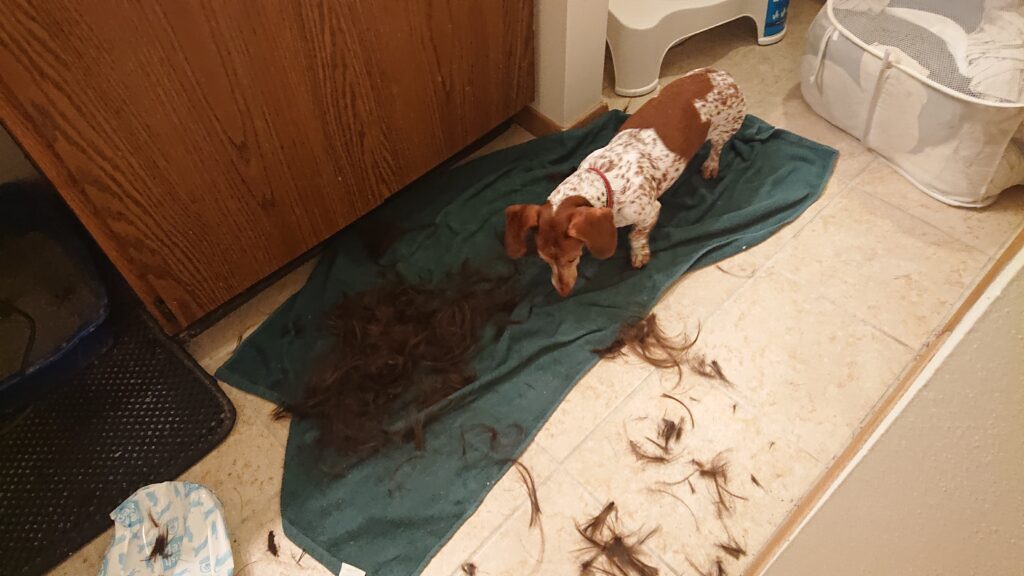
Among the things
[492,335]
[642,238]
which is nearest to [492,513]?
[492,335]

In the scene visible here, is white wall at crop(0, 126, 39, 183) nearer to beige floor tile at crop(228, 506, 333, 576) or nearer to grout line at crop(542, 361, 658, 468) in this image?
beige floor tile at crop(228, 506, 333, 576)

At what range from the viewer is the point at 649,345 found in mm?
1541

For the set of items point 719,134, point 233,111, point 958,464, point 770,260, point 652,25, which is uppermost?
point 958,464

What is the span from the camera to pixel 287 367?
1558 millimetres

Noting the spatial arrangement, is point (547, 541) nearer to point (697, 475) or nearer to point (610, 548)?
point (610, 548)

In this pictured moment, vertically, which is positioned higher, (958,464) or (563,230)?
(958,464)

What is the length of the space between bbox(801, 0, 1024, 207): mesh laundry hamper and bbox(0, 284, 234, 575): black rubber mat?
74.1 inches

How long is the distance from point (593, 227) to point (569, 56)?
66cm

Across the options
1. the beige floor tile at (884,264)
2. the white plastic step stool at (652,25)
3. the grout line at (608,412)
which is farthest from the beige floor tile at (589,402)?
the white plastic step stool at (652,25)

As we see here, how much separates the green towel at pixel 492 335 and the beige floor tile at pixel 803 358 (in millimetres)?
177

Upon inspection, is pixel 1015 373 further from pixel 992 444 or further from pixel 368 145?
pixel 368 145

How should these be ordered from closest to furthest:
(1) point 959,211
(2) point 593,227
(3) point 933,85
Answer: (2) point 593,227
(3) point 933,85
(1) point 959,211

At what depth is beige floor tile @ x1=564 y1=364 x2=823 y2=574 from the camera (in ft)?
4.18

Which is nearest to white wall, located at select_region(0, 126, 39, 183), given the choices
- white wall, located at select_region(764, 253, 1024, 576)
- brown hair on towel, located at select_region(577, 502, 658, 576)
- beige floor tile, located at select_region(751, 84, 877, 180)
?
brown hair on towel, located at select_region(577, 502, 658, 576)
